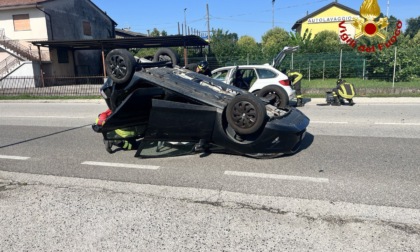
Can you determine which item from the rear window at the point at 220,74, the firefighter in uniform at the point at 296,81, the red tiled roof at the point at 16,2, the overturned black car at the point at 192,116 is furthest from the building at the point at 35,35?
the overturned black car at the point at 192,116

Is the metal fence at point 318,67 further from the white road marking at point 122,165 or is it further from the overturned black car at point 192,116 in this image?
the overturned black car at point 192,116

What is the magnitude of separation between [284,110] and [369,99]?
8813mm

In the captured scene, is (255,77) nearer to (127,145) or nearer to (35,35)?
(127,145)

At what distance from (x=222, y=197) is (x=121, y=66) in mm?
2688

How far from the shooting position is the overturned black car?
4.66m

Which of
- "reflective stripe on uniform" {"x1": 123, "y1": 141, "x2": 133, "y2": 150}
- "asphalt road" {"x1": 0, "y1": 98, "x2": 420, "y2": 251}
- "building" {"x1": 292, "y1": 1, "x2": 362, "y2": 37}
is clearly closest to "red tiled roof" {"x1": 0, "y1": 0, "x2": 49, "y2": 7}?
"asphalt road" {"x1": 0, "y1": 98, "x2": 420, "y2": 251}

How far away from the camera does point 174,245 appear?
2863 millimetres

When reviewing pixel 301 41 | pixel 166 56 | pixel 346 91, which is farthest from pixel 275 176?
pixel 301 41

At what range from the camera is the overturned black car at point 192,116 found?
466 cm

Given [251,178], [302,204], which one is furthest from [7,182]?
[302,204]

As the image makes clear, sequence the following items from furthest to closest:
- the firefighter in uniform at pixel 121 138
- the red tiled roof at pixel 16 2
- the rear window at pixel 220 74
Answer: the red tiled roof at pixel 16 2 → the rear window at pixel 220 74 → the firefighter in uniform at pixel 121 138

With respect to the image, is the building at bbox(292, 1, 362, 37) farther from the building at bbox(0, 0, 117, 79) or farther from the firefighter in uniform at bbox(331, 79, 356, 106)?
the firefighter in uniform at bbox(331, 79, 356, 106)

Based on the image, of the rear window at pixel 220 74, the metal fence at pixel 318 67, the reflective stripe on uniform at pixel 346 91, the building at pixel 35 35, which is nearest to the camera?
the rear window at pixel 220 74

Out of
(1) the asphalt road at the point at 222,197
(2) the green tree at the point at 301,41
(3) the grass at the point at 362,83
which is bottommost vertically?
(1) the asphalt road at the point at 222,197
